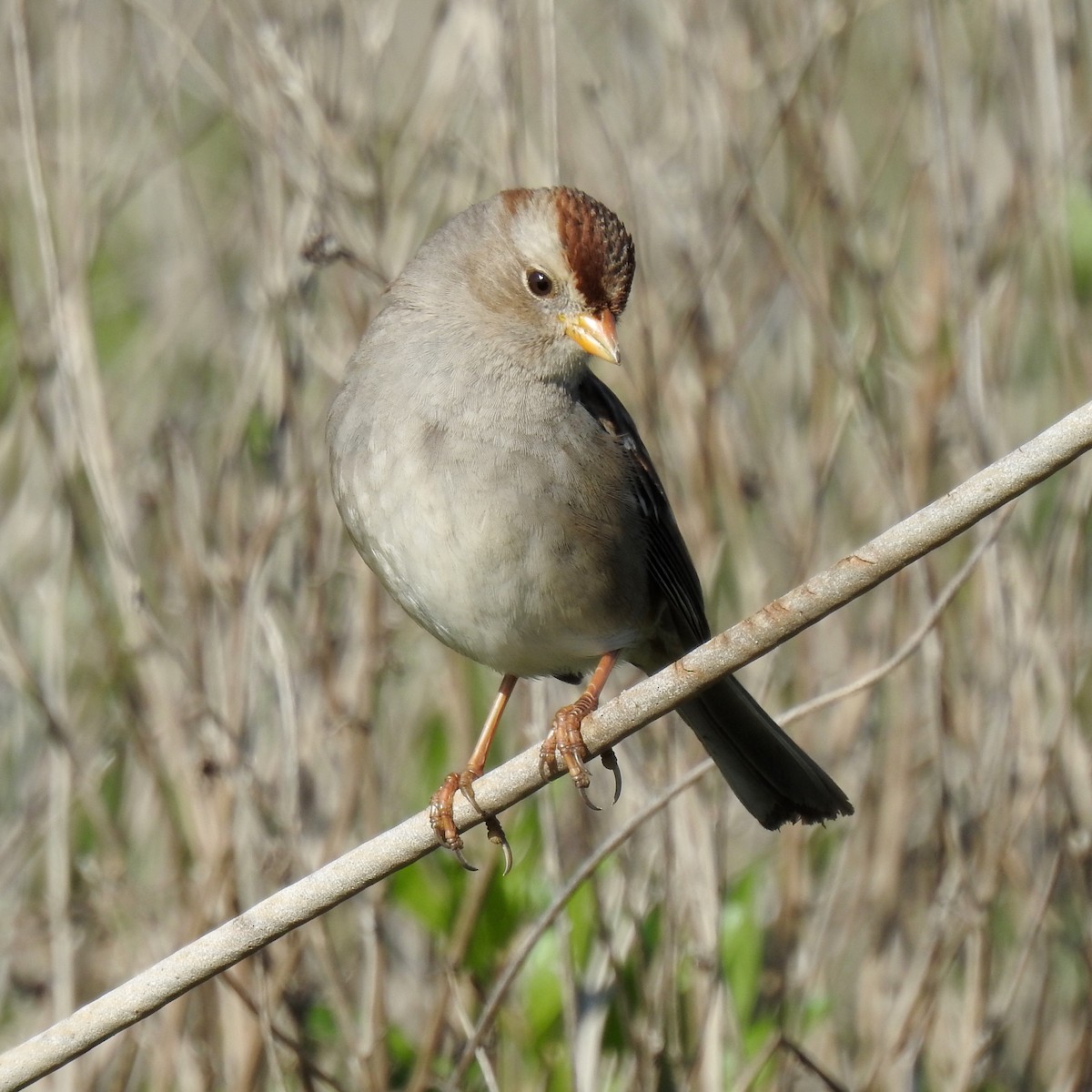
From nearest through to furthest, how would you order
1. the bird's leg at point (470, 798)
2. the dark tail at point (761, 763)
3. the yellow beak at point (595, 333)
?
the bird's leg at point (470, 798) < the yellow beak at point (595, 333) < the dark tail at point (761, 763)

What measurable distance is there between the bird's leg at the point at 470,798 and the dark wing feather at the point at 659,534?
47 centimetres

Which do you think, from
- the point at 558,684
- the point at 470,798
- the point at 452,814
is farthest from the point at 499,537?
the point at 558,684

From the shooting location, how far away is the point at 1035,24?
12.2ft

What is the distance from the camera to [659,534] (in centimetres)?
370

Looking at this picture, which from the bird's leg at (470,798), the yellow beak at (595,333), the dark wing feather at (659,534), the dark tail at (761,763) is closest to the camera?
the bird's leg at (470,798)

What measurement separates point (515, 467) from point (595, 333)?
32 cm

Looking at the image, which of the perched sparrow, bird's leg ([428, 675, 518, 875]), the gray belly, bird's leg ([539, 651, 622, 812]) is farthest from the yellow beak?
bird's leg ([428, 675, 518, 875])

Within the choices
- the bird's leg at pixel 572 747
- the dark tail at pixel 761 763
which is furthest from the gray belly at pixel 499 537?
the dark tail at pixel 761 763

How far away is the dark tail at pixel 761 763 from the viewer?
3.45 m

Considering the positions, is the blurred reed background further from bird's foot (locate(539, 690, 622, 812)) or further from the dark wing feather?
bird's foot (locate(539, 690, 622, 812))

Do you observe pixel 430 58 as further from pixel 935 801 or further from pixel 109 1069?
pixel 109 1069

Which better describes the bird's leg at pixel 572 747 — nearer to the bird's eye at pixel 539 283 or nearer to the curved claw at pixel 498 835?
the curved claw at pixel 498 835

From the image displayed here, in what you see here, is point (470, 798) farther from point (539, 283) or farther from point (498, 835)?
point (539, 283)

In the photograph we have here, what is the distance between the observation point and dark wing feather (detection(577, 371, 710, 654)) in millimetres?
3658
